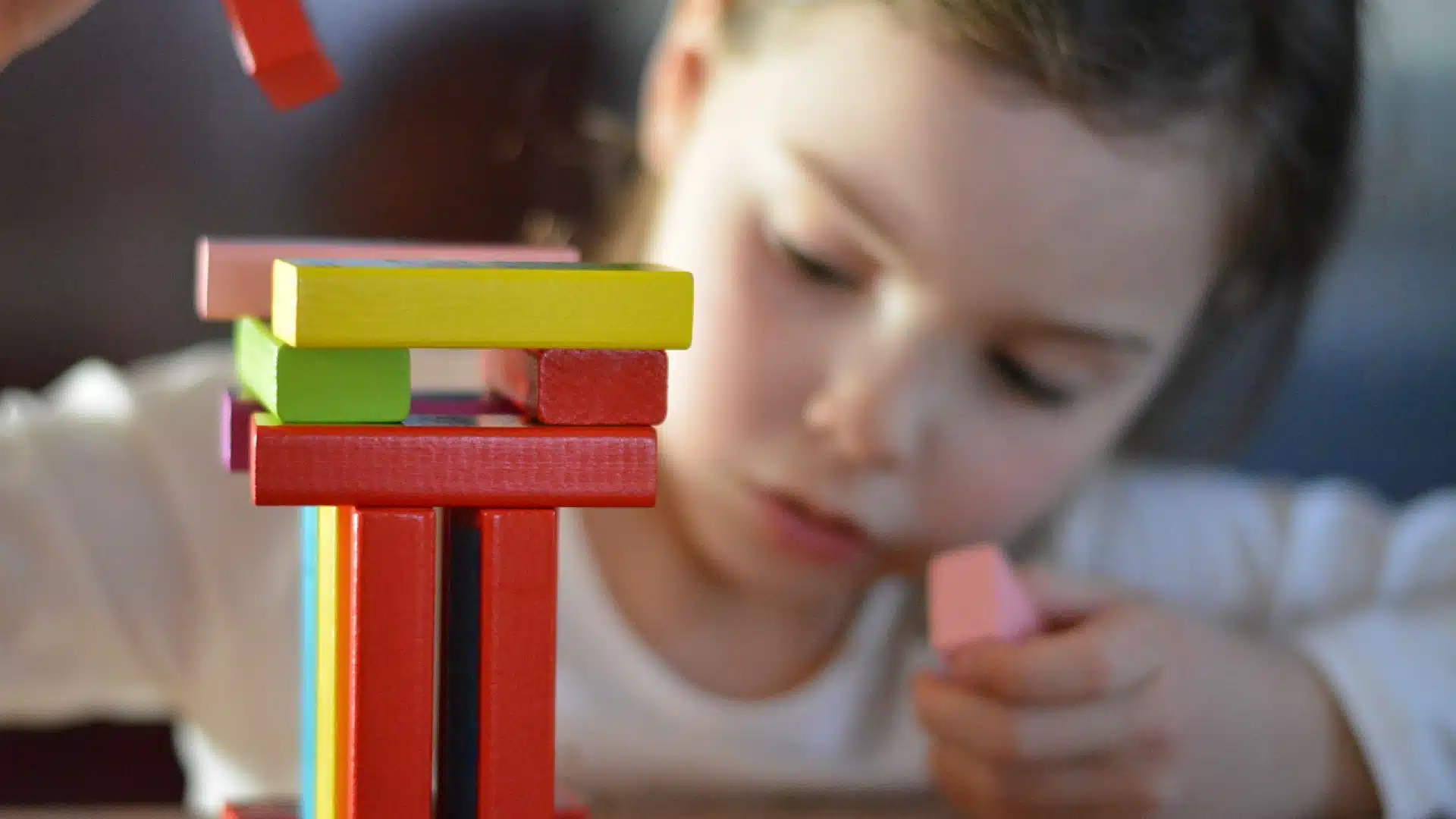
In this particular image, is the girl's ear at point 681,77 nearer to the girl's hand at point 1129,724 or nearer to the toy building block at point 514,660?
the girl's hand at point 1129,724

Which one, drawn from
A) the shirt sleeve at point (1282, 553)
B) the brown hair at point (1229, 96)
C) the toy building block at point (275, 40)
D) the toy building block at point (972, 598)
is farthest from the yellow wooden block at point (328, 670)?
→ the shirt sleeve at point (1282, 553)

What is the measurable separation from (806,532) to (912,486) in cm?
5

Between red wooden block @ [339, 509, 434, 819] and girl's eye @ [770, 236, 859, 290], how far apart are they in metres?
0.31

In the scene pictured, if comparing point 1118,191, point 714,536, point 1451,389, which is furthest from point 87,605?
point 1451,389

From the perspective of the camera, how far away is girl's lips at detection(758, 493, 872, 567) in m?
0.73

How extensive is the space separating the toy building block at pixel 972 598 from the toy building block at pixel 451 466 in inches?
8.1

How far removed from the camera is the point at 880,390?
0.67 m

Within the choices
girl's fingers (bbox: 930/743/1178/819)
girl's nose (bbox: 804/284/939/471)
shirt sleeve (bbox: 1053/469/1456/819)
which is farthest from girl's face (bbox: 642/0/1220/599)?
shirt sleeve (bbox: 1053/469/1456/819)

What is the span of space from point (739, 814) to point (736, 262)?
276 mm

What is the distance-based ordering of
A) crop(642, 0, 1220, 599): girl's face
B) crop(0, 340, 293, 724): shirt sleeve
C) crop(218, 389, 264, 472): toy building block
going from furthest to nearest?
crop(0, 340, 293, 724): shirt sleeve < crop(642, 0, 1220, 599): girl's face < crop(218, 389, 264, 472): toy building block

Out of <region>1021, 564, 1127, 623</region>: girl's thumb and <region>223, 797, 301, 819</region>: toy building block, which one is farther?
<region>1021, 564, 1127, 623</region>: girl's thumb

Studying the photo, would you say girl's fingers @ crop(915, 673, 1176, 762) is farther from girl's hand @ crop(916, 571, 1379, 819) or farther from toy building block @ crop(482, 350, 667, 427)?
toy building block @ crop(482, 350, 667, 427)

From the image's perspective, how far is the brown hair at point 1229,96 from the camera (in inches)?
26.3

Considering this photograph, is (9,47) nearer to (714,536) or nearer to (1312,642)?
(714,536)
